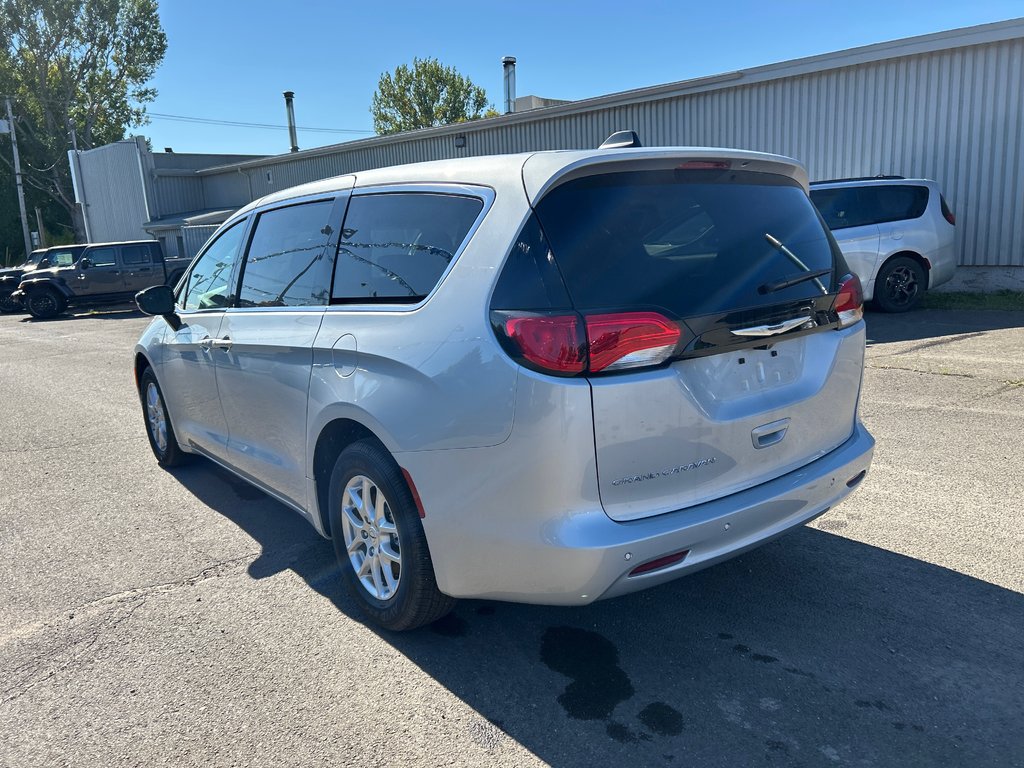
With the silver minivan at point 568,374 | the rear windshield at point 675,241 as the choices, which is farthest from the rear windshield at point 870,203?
the rear windshield at point 675,241

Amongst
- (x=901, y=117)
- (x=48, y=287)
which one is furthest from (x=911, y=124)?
(x=48, y=287)

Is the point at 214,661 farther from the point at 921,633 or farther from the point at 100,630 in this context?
the point at 921,633

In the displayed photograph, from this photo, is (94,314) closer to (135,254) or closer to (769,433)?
(135,254)

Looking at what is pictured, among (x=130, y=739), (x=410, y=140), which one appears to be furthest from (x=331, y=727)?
(x=410, y=140)

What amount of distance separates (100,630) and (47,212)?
55.0 meters

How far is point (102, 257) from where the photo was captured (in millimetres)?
21812

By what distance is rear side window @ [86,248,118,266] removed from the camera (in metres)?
21.8

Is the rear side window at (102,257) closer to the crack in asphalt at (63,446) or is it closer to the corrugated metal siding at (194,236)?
the corrugated metal siding at (194,236)

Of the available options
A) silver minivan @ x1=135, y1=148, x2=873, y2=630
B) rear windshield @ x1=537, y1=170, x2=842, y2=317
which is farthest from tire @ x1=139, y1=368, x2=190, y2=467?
rear windshield @ x1=537, y1=170, x2=842, y2=317

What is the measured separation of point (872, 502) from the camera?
4.39 m

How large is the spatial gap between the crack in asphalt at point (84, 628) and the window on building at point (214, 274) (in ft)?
4.80

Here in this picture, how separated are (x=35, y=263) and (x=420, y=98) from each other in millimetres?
36790

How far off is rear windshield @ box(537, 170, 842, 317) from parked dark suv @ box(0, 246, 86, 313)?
74.6 ft

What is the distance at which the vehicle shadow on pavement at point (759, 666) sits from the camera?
8.20 feet
